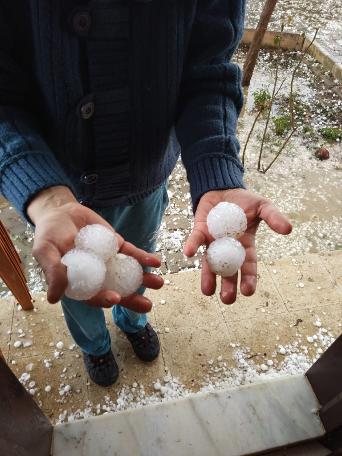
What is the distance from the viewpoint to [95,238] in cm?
96

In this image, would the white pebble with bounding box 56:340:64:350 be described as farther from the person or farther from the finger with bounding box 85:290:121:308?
the finger with bounding box 85:290:121:308

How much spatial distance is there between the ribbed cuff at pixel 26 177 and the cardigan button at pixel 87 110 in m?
0.14

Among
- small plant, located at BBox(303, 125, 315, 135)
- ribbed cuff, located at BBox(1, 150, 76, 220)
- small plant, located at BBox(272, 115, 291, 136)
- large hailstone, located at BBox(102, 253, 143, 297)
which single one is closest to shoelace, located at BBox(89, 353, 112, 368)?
large hailstone, located at BBox(102, 253, 143, 297)

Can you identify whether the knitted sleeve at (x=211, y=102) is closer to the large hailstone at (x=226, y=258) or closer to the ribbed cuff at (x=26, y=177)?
the large hailstone at (x=226, y=258)

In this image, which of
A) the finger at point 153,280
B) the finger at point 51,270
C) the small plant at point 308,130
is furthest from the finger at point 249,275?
the small plant at point 308,130

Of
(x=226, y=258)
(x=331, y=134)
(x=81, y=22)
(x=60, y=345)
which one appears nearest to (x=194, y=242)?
(x=226, y=258)

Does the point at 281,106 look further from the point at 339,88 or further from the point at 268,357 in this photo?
the point at 268,357

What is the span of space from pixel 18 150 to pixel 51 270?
0.34 metres

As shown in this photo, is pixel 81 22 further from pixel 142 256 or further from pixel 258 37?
pixel 258 37

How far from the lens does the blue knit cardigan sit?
34.1 inches

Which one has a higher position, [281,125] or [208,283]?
[208,283]

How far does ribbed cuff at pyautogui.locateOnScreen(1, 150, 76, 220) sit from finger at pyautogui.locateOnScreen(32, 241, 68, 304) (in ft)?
0.53

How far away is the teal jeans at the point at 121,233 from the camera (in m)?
1.28

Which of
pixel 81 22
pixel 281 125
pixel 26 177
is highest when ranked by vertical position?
pixel 81 22
